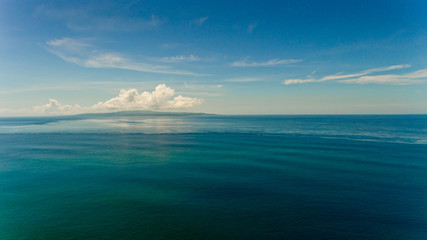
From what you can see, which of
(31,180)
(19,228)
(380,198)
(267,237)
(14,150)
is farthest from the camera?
(14,150)

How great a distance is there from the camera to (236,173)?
40.5 meters

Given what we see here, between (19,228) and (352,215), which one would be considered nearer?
(19,228)

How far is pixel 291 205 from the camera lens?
2703 cm

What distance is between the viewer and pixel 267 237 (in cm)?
2078

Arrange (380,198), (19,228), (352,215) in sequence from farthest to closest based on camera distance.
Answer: (380,198) → (352,215) → (19,228)

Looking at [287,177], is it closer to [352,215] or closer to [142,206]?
[352,215]

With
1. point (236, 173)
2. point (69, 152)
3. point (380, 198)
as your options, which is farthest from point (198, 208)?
point (69, 152)

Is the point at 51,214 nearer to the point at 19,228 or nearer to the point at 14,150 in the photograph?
the point at 19,228

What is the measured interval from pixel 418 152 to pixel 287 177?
143ft

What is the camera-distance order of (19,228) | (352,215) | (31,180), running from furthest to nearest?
1. (31,180)
2. (352,215)
3. (19,228)

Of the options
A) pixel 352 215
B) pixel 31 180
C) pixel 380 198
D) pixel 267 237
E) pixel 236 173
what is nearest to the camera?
pixel 267 237

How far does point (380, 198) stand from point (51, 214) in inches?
1527

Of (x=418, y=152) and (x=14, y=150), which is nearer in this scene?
(x=418, y=152)

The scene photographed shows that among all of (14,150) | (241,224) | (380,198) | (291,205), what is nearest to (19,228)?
(241,224)
